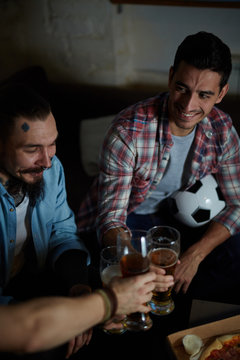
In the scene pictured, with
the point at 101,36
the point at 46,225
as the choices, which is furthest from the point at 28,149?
the point at 101,36

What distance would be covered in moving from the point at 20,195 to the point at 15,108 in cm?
35

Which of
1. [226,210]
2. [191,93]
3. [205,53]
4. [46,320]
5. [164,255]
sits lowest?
[226,210]

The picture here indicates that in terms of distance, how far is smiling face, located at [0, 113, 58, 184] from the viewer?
43.9 inches

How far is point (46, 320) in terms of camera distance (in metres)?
0.82

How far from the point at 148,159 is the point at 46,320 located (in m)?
0.97

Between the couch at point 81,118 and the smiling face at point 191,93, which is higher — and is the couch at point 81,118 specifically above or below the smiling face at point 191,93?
below

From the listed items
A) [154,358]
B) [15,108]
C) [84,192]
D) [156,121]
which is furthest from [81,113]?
[154,358]

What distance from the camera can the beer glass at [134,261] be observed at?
40.4 inches

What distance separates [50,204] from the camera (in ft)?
4.59

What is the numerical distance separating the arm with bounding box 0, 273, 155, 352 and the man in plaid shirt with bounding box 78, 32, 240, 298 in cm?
61

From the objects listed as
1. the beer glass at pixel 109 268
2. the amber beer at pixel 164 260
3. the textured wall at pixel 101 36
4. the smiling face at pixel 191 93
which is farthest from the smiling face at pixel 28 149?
the textured wall at pixel 101 36

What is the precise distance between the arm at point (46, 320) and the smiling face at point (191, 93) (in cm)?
92

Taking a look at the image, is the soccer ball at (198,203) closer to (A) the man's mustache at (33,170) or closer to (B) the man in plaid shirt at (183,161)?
(B) the man in plaid shirt at (183,161)

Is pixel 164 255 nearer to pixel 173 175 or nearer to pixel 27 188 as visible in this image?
pixel 27 188
